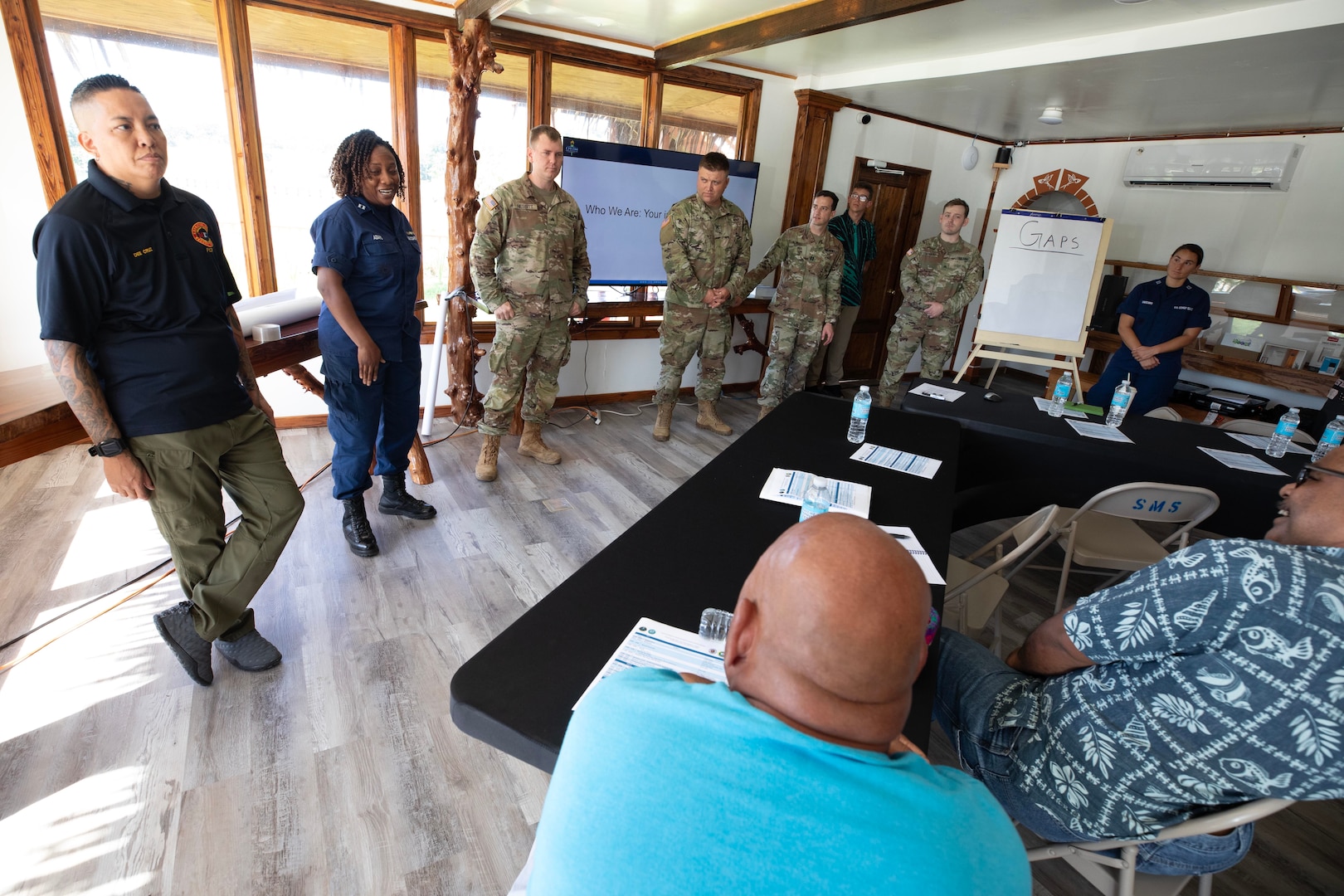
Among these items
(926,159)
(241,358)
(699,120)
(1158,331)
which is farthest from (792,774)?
(926,159)

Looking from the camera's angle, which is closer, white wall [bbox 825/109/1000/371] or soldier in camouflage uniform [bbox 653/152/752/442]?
soldier in camouflage uniform [bbox 653/152/752/442]

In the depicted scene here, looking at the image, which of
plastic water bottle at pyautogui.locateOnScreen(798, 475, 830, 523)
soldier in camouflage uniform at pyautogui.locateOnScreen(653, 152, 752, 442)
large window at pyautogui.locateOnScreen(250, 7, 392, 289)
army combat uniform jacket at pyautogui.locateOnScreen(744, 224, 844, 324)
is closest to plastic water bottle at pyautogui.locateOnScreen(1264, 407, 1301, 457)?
plastic water bottle at pyautogui.locateOnScreen(798, 475, 830, 523)

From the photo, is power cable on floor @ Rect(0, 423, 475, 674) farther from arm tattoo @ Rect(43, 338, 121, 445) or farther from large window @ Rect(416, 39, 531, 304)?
large window @ Rect(416, 39, 531, 304)

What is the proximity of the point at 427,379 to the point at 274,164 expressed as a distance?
1401 mm

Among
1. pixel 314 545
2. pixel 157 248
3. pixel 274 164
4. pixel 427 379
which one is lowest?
pixel 314 545

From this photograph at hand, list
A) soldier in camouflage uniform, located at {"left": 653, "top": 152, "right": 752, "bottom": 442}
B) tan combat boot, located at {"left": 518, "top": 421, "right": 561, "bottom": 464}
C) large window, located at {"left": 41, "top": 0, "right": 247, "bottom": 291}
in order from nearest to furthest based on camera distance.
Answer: large window, located at {"left": 41, "top": 0, "right": 247, "bottom": 291} → tan combat boot, located at {"left": 518, "top": 421, "right": 561, "bottom": 464} → soldier in camouflage uniform, located at {"left": 653, "top": 152, "right": 752, "bottom": 442}

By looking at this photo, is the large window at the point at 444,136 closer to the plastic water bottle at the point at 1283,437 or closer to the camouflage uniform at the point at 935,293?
the camouflage uniform at the point at 935,293

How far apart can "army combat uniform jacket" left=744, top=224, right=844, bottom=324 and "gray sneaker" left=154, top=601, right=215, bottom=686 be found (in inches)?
136

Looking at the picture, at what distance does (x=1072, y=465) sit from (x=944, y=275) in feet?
8.49

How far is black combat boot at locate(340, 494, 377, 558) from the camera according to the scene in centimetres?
258

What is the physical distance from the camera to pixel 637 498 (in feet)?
10.9

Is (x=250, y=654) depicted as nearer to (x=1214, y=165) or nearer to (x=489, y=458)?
(x=489, y=458)

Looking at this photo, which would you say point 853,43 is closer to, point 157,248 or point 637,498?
point 637,498

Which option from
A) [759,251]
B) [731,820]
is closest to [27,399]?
[731,820]
